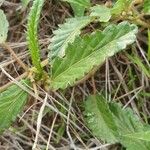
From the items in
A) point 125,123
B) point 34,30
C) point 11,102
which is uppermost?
point 34,30

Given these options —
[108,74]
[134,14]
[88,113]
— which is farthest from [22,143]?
[134,14]

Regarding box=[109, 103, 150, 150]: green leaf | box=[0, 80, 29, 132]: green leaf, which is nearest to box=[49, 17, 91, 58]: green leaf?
box=[0, 80, 29, 132]: green leaf

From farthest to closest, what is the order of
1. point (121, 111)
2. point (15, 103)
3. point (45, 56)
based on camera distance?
point (45, 56)
point (121, 111)
point (15, 103)

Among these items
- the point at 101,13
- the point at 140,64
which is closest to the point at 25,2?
the point at 101,13

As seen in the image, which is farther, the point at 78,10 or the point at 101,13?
the point at 78,10

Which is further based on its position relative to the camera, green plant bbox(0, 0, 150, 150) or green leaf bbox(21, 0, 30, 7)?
green leaf bbox(21, 0, 30, 7)

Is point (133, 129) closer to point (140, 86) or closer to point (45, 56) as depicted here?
point (140, 86)

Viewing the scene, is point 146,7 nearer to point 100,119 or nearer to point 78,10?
point 78,10

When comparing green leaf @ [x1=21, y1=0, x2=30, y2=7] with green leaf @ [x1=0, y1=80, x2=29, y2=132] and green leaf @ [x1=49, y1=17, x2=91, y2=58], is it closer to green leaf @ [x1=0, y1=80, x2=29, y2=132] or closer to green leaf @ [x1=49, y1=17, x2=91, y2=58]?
green leaf @ [x1=49, y1=17, x2=91, y2=58]
